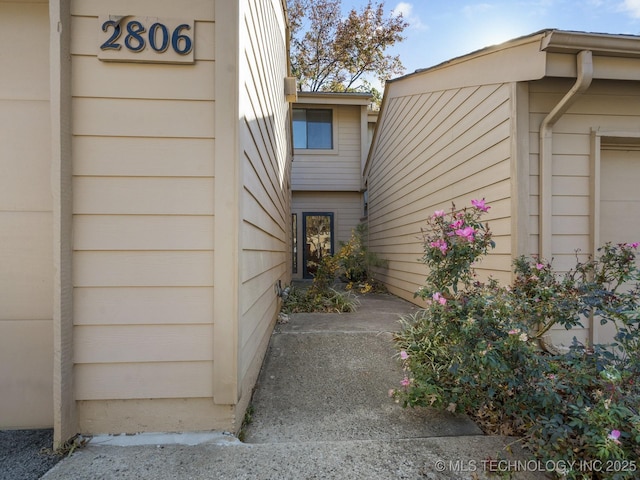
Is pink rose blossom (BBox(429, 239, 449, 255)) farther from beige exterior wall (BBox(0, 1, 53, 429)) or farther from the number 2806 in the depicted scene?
beige exterior wall (BBox(0, 1, 53, 429))

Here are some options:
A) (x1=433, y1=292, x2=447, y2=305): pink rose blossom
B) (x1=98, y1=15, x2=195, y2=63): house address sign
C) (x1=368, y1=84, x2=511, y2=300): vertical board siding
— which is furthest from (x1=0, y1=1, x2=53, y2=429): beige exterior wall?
(x1=368, y1=84, x2=511, y2=300): vertical board siding

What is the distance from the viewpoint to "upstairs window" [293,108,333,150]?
27.5ft

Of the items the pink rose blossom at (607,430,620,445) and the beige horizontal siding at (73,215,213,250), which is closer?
the pink rose blossom at (607,430,620,445)

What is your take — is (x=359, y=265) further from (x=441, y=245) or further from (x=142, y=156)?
(x=142, y=156)

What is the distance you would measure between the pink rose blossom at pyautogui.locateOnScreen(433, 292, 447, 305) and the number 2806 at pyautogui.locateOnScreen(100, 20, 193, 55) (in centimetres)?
202

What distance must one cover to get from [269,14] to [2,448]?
3.77m

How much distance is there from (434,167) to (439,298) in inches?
104

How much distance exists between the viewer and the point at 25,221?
1.79 metres

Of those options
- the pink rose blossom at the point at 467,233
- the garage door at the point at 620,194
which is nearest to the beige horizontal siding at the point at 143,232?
the pink rose blossom at the point at 467,233

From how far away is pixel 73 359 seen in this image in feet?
5.48

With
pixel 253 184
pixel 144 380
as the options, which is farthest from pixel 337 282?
pixel 144 380

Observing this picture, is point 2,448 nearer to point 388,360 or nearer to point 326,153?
point 388,360

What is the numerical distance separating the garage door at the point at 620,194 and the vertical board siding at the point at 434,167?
0.95 metres

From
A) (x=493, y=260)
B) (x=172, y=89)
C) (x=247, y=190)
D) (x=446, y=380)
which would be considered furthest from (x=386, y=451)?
(x=172, y=89)
